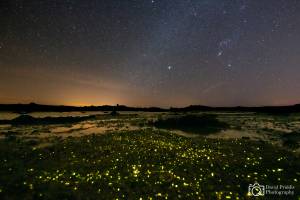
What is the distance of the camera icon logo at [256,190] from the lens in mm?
12359

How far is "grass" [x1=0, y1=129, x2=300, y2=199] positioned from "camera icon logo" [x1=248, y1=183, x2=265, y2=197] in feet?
1.02

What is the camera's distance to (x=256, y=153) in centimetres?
2086

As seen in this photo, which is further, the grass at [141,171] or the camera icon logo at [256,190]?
the grass at [141,171]

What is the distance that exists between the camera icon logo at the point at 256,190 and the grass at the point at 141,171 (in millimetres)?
312

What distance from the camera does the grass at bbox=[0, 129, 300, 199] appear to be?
12.7 metres

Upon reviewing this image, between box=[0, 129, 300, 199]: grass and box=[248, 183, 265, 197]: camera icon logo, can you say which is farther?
box=[0, 129, 300, 199]: grass

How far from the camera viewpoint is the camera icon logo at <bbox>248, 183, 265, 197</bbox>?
12359 mm

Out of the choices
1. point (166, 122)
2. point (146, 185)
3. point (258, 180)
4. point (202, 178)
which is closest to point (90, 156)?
point (146, 185)

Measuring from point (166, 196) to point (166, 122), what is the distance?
131 ft

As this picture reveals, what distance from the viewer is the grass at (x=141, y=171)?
12688 mm

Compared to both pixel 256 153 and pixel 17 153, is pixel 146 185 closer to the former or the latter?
pixel 256 153

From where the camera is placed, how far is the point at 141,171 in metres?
16.2

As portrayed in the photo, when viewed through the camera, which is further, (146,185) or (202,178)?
(202,178)

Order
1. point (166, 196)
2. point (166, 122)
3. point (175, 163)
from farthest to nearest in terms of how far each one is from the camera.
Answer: point (166, 122) < point (175, 163) < point (166, 196)
